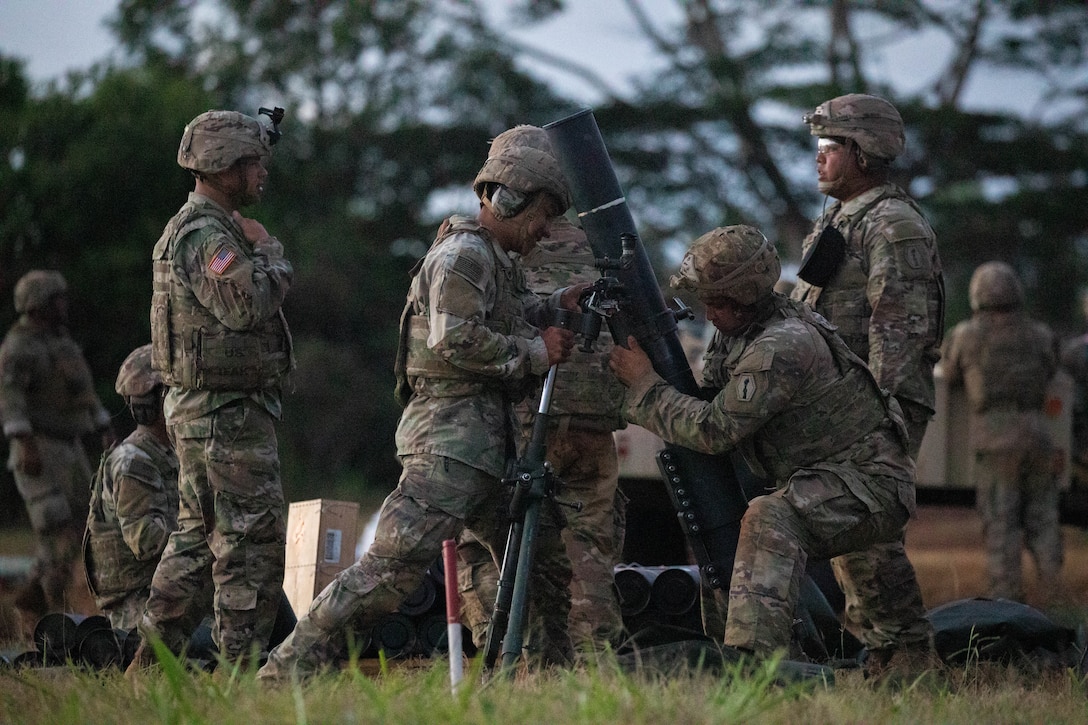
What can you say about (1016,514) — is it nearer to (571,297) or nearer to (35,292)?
(571,297)

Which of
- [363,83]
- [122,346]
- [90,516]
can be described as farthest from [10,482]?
[90,516]

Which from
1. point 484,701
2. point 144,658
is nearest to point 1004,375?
point 144,658

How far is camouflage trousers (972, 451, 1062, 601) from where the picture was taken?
36.7ft

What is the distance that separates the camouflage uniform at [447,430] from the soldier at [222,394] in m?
0.82

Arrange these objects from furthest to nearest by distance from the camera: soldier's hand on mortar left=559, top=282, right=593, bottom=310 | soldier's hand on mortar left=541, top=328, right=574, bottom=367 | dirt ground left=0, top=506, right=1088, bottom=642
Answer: dirt ground left=0, top=506, right=1088, bottom=642, soldier's hand on mortar left=559, top=282, right=593, bottom=310, soldier's hand on mortar left=541, top=328, right=574, bottom=367

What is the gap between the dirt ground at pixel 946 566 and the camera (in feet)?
32.8

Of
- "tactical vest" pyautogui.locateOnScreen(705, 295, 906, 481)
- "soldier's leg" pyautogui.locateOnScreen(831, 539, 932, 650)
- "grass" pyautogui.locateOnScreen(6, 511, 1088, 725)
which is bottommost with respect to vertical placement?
"grass" pyautogui.locateOnScreen(6, 511, 1088, 725)

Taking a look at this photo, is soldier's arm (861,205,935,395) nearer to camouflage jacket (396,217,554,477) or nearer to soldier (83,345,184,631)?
camouflage jacket (396,217,554,477)

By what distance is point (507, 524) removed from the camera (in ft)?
19.2

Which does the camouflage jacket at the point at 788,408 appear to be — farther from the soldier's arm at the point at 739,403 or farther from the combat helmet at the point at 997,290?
the combat helmet at the point at 997,290

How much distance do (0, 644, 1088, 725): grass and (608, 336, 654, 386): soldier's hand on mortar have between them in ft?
3.97

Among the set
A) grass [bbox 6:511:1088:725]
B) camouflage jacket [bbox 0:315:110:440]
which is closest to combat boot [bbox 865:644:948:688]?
grass [bbox 6:511:1088:725]

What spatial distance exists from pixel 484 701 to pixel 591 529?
7.76 ft

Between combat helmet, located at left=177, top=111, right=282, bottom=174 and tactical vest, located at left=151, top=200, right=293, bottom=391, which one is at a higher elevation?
combat helmet, located at left=177, top=111, right=282, bottom=174
